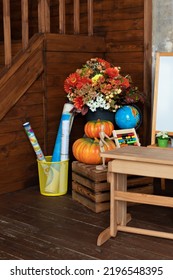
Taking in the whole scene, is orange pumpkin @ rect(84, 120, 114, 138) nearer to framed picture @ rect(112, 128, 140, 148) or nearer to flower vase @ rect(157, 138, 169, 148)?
framed picture @ rect(112, 128, 140, 148)

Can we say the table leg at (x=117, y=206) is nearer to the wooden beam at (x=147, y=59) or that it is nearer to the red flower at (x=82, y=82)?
the red flower at (x=82, y=82)

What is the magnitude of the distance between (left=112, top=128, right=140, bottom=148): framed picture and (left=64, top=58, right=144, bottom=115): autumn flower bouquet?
22cm

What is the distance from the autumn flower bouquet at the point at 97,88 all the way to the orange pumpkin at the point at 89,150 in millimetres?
306

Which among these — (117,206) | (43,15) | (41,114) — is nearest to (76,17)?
(43,15)

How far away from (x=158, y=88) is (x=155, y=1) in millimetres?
919

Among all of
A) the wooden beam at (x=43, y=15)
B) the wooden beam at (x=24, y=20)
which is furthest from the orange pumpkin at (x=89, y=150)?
the wooden beam at (x=43, y=15)

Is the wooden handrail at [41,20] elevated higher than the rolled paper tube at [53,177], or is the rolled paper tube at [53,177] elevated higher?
the wooden handrail at [41,20]

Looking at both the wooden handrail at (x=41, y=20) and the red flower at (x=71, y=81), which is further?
the red flower at (x=71, y=81)

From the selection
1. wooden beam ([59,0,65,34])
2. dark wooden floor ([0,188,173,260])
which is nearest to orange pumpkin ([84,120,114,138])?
dark wooden floor ([0,188,173,260])

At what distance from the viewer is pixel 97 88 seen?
12.0 ft

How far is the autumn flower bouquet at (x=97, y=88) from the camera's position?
12.0 feet

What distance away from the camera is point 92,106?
3676mm

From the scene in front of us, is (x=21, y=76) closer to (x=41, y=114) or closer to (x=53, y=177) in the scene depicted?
(x=41, y=114)

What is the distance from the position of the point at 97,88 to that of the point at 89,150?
530 mm
